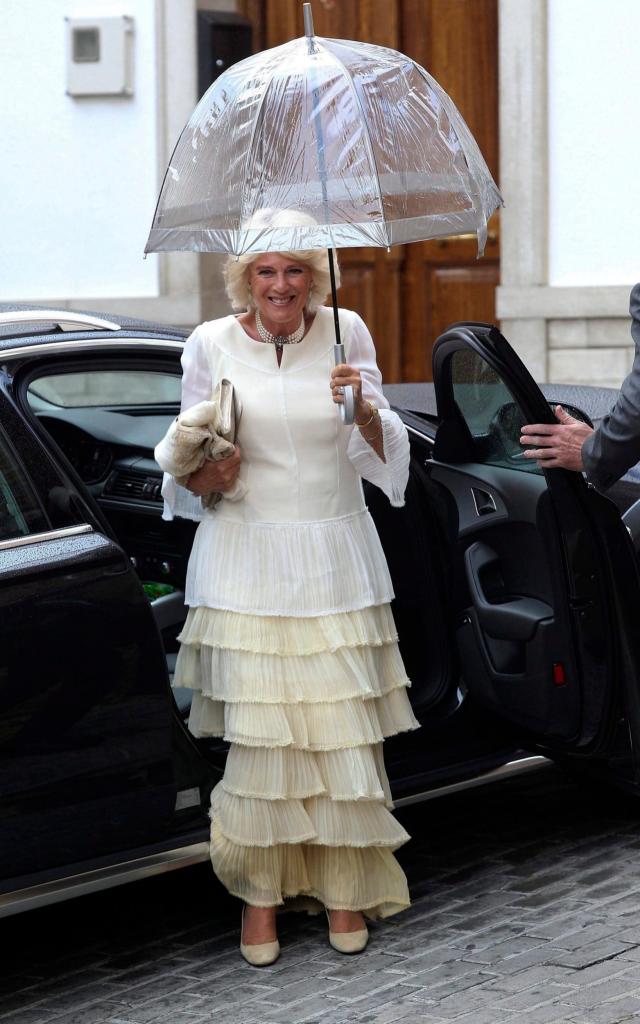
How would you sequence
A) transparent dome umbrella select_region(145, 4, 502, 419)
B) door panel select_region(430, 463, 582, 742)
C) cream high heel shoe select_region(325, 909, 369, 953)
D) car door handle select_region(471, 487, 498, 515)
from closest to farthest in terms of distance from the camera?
1. transparent dome umbrella select_region(145, 4, 502, 419)
2. cream high heel shoe select_region(325, 909, 369, 953)
3. door panel select_region(430, 463, 582, 742)
4. car door handle select_region(471, 487, 498, 515)

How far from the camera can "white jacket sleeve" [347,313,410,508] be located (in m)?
3.81

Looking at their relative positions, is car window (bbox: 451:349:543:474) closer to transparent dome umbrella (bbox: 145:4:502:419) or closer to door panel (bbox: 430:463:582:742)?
door panel (bbox: 430:463:582:742)

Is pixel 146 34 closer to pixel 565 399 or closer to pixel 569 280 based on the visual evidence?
pixel 569 280

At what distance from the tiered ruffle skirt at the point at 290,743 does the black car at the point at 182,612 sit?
0.37 feet

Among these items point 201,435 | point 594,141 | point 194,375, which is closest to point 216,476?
point 201,435

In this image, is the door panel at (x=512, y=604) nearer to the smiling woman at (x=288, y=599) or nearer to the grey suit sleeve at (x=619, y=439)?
the grey suit sleeve at (x=619, y=439)

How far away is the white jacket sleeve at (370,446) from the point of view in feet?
12.5

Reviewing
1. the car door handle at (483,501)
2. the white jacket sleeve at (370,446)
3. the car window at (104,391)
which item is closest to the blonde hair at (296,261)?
the white jacket sleeve at (370,446)

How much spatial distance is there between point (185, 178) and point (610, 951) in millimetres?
2048

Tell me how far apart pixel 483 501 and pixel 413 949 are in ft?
3.81

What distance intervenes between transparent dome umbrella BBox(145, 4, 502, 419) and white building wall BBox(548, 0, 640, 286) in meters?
5.06

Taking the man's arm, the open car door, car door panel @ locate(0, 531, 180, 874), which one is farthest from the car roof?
the man's arm

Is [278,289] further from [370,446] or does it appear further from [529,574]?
[529,574]

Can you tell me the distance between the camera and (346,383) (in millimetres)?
3645
